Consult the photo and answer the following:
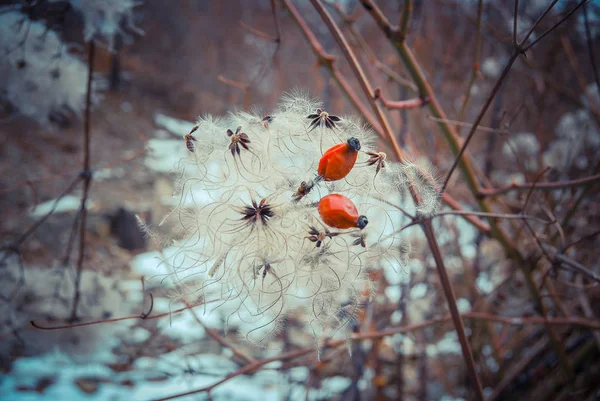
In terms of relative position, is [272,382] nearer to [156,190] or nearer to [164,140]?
[156,190]

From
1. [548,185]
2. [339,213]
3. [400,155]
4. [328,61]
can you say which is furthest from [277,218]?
[548,185]

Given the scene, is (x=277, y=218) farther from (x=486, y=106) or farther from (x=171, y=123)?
(x=171, y=123)

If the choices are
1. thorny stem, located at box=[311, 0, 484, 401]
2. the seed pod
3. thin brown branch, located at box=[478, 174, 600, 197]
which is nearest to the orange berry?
the seed pod

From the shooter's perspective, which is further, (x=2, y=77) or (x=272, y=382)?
(x=272, y=382)

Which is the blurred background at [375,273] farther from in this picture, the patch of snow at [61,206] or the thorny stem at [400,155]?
the thorny stem at [400,155]

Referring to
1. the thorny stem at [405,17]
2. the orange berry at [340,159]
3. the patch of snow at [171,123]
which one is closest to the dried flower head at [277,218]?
the orange berry at [340,159]

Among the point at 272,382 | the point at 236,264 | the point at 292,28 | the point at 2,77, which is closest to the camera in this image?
the point at 236,264

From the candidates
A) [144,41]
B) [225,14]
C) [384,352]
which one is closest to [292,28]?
[225,14]

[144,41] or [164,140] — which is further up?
[144,41]
